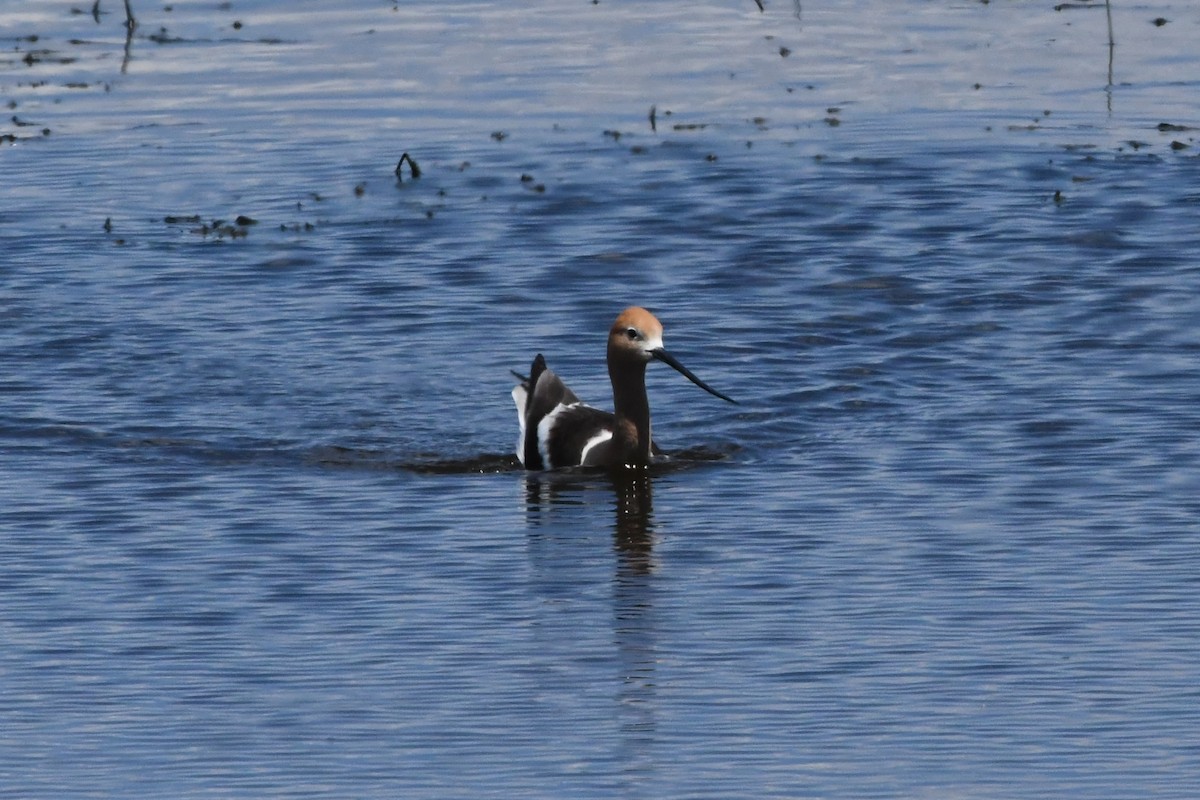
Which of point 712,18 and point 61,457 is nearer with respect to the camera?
point 61,457

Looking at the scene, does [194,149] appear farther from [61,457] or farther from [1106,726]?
[1106,726]

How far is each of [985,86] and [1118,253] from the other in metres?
6.71

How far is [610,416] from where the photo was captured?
622 inches

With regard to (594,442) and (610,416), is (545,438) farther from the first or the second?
(610,416)

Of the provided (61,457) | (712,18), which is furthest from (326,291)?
(712,18)

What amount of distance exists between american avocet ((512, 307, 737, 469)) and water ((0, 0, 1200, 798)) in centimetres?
29

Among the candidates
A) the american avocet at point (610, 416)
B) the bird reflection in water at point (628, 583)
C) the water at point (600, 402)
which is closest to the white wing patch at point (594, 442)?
the american avocet at point (610, 416)

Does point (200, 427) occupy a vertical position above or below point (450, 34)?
below

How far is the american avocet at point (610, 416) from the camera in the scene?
1522 cm

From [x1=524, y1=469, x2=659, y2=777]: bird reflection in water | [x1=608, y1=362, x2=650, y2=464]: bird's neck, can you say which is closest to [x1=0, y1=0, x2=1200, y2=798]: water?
[x1=524, y1=469, x2=659, y2=777]: bird reflection in water

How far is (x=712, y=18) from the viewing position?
30625 millimetres

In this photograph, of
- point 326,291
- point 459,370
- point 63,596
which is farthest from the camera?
point 326,291

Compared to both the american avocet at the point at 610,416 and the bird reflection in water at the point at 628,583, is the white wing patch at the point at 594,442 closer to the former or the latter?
the american avocet at the point at 610,416

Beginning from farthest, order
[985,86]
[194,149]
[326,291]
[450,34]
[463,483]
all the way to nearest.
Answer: [450,34]
[985,86]
[194,149]
[326,291]
[463,483]
